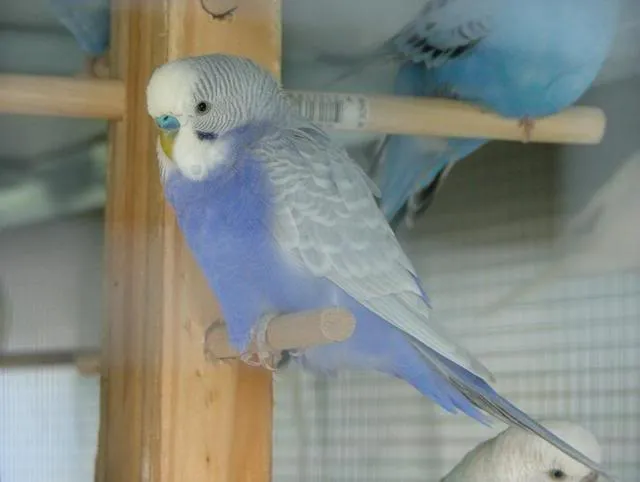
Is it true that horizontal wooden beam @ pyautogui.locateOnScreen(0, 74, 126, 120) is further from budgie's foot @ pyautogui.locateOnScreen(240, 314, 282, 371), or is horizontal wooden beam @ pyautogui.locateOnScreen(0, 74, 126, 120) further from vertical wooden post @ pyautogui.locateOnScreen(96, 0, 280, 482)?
budgie's foot @ pyautogui.locateOnScreen(240, 314, 282, 371)

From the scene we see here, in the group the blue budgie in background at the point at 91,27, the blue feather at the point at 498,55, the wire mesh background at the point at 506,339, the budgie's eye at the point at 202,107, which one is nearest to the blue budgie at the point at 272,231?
the budgie's eye at the point at 202,107

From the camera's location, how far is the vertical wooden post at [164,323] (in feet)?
2.97

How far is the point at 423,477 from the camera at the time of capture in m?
1.46

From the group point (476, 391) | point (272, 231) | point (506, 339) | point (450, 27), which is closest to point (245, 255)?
point (272, 231)

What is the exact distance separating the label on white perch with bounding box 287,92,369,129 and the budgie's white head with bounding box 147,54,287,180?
0.14 metres

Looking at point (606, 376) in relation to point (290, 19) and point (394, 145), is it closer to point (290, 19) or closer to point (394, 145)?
point (394, 145)

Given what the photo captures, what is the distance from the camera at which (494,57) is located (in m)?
1.17

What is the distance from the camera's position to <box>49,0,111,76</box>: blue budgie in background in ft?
3.45

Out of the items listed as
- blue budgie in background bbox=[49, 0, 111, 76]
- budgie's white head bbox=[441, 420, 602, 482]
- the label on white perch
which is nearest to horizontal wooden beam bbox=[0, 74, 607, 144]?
the label on white perch

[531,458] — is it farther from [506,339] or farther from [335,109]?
[335,109]

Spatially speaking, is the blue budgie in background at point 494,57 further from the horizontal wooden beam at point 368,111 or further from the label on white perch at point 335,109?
the label on white perch at point 335,109

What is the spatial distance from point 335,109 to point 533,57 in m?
0.29

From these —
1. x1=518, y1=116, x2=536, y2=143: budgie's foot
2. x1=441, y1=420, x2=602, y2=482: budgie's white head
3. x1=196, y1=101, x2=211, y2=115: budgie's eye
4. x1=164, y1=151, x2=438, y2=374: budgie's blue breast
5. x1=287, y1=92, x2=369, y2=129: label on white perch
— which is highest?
x1=518, y1=116, x2=536, y2=143: budgie's foot

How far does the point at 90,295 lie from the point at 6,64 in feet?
0.86
